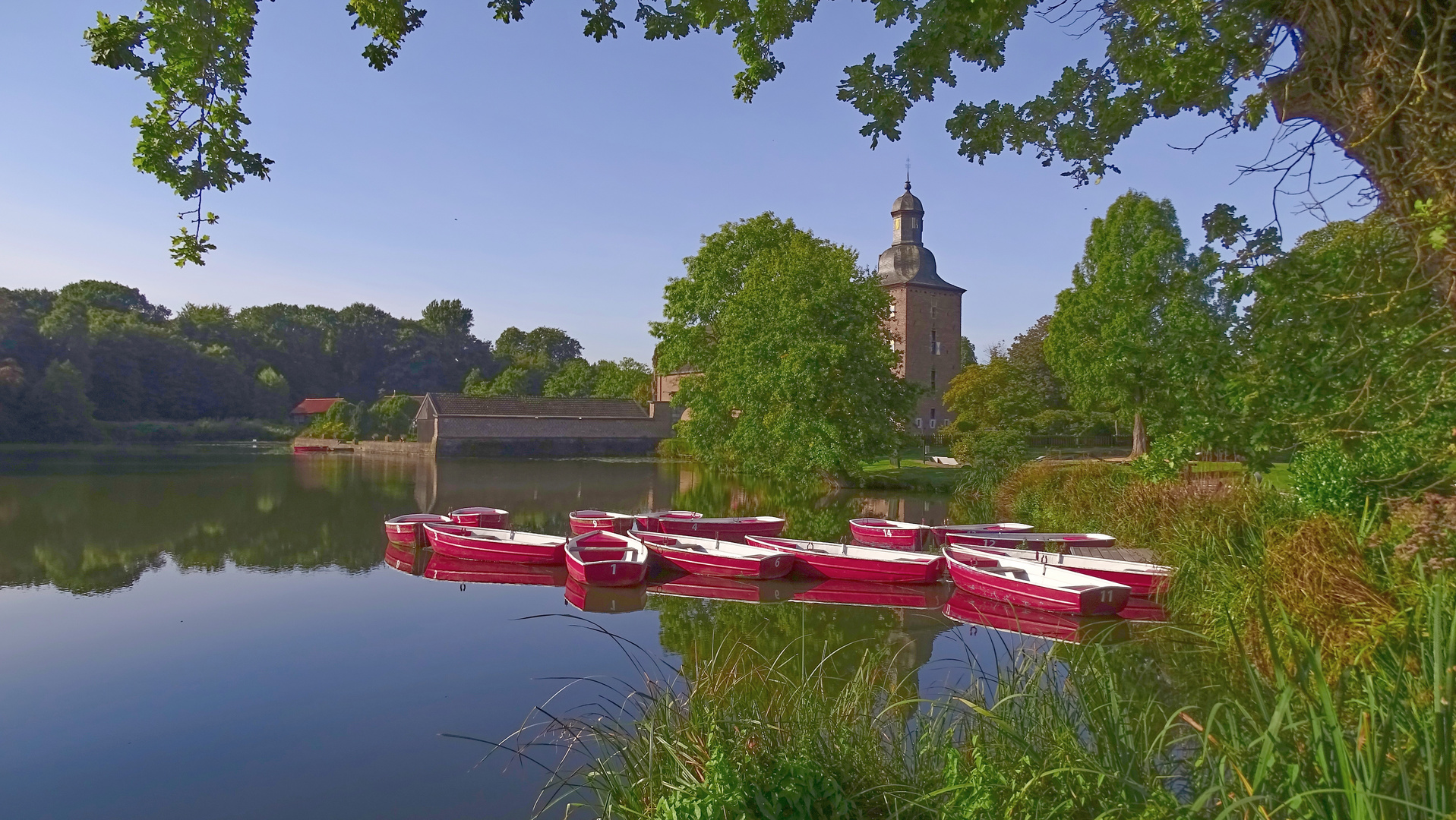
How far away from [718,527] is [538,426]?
42000mm

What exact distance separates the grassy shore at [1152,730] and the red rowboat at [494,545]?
25.8 ft

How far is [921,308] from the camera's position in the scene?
56.5 meters

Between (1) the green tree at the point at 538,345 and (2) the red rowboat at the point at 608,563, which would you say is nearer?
(2) the red rowboat at the point at 608,563

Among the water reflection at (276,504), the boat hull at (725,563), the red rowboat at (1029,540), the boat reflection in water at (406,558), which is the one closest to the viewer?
the boat hull at (725,563)

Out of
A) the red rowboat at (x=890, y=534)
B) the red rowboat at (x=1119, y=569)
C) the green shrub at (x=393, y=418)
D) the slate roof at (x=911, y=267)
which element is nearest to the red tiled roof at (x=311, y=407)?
the green shrub at (x=393, y=418)

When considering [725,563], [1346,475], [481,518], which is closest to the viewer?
[1346,475]

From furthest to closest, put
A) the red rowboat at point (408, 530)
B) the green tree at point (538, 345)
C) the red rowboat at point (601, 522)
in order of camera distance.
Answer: the green tree at point (538, 345) < the red rowboat at point (601, 522) < the red rowboat at point (408, 530)

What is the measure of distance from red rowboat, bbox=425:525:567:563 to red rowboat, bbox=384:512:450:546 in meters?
0.40

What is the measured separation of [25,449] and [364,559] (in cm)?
4490

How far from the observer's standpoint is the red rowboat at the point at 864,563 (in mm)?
15172

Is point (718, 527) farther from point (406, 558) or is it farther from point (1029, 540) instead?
point (1029, 540)

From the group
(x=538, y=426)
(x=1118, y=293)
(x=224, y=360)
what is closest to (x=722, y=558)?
(x=1118, y=293)

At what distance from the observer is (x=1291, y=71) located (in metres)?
3.91

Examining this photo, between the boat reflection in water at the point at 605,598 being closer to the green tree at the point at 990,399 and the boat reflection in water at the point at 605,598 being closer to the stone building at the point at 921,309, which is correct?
the green tree at the point at 990,399
